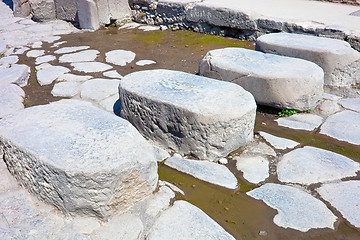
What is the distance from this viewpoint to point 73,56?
4.66 metres

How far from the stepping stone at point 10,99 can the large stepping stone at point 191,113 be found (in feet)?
3.88

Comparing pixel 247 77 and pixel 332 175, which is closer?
pixel 332 175

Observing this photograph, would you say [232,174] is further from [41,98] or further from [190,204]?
[41,98]

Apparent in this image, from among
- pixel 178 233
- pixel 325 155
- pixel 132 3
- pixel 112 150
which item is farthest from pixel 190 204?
pixel 132 3

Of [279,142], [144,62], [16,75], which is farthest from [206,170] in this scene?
[16,75]

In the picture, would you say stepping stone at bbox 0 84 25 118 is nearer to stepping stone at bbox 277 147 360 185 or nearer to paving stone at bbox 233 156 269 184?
paving stone at bbox 233 156 269 184

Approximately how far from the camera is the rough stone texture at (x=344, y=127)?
2.83 meters

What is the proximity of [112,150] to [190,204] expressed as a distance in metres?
→ 0.55

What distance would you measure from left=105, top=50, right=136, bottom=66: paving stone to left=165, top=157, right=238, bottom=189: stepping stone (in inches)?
87.4

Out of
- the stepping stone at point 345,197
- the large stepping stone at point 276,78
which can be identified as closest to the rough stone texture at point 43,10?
the large stepping stone at point 276,78

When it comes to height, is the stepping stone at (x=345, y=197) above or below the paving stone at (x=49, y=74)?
above

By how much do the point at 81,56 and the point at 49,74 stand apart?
2.13 feet

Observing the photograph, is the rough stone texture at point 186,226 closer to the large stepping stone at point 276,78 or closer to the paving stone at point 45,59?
the large stepping stone at point 276,78

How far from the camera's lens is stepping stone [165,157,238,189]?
7.75ft
